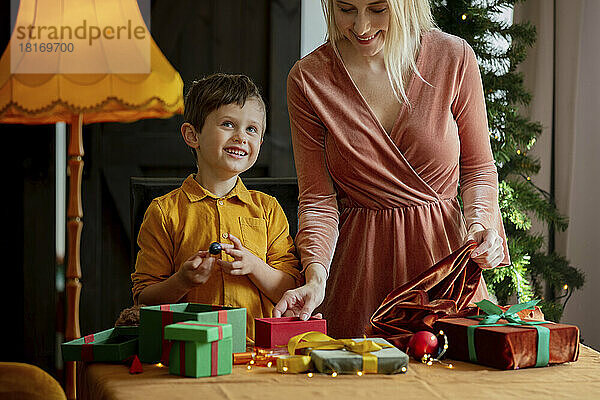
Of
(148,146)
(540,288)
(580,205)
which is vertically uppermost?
(148,146)

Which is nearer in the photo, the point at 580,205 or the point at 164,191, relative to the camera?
the point at 164,191

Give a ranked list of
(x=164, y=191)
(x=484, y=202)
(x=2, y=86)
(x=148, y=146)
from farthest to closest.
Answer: (x=148, y=146) < (x=2, y=86) < (x=164, y=191) < (x=484, y=202)

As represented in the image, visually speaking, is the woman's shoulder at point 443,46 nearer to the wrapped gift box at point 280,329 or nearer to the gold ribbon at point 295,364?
the wrapped gift box at point 280,329

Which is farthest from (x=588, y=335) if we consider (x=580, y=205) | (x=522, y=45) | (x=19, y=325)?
(x=19, y=325)

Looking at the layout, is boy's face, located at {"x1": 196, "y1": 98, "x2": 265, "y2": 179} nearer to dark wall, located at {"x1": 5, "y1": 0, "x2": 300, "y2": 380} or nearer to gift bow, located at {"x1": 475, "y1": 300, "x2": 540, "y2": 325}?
gift bow, located at {"x1": 475, "y1": 300, "x2": 540, "y2": 325}

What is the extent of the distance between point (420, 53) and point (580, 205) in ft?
5.23

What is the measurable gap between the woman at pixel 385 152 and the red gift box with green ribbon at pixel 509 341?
34 centimetres

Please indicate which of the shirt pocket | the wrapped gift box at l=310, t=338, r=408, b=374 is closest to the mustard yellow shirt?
the shirt pocket

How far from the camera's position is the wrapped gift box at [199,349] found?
92 cm

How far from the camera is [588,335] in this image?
108 inches

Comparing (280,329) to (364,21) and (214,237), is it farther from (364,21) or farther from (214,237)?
(364,21)

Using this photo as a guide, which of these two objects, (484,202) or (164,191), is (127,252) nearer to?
(164,191)

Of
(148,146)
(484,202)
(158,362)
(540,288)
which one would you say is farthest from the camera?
(148,146)

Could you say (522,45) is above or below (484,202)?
above
